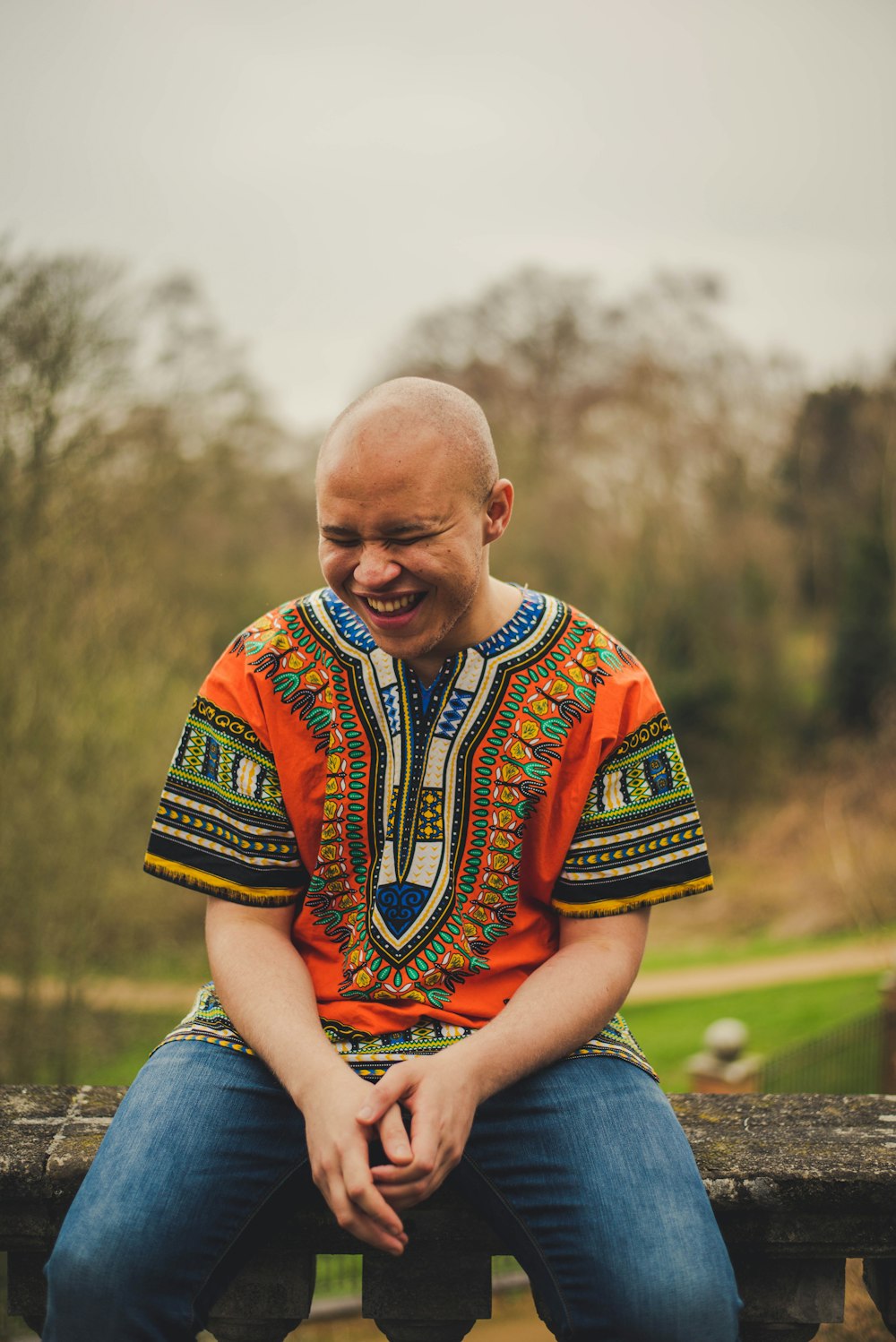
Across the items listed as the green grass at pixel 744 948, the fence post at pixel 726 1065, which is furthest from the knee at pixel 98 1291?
the green grass at pixel 744 948

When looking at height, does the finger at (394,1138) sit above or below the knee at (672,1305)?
above

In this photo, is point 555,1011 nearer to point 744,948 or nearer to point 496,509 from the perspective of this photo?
point 496,509

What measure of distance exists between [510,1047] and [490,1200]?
0.22m

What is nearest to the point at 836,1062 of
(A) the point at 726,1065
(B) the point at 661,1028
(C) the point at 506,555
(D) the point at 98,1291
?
(A) the point at 726,1065

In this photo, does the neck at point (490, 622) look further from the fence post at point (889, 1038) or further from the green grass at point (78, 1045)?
the fence post at point (889, 1038)

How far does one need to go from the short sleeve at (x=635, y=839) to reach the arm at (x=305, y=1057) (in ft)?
1.51

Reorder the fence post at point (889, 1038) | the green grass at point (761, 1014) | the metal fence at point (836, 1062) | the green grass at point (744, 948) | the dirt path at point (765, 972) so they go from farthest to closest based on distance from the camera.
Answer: the green grass at point (744, 948), the dirt path at point (765, 972), the green grass at point (761, 1014), the metal fence at point (836, 1062), the fence post at point (889, 1038)

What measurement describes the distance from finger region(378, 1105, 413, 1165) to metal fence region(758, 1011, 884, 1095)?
1167 centimetres

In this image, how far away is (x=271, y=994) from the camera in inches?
70.1

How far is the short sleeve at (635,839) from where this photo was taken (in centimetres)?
188

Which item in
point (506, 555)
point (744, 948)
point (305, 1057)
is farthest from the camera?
point (744, 948)

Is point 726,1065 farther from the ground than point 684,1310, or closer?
closer

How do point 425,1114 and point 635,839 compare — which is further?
point 635,839

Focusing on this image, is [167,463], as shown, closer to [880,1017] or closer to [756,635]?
[880,1017]
